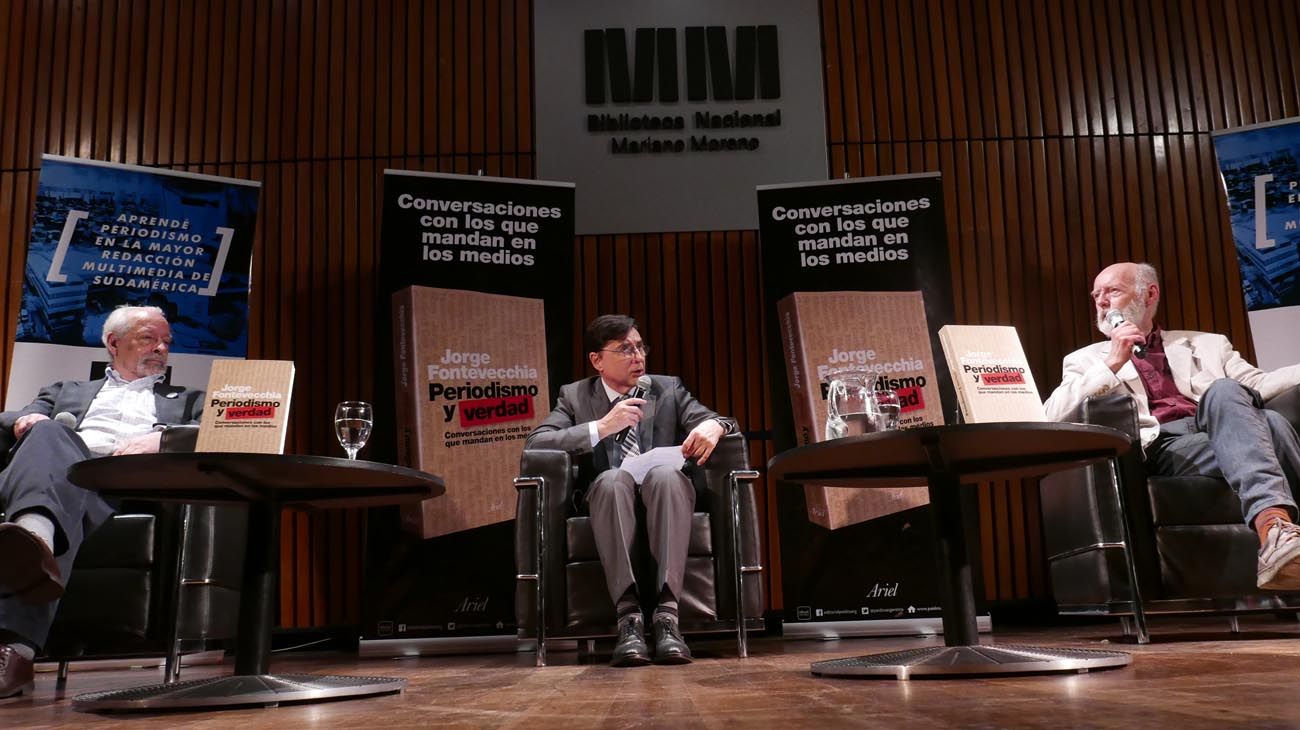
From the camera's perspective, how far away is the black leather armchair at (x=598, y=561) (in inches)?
125

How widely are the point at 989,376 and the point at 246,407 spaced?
160cm

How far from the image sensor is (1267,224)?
180 inches

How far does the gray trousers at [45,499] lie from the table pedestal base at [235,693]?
48 cm

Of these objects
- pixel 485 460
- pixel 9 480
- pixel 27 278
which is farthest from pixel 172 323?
pixel 9 480

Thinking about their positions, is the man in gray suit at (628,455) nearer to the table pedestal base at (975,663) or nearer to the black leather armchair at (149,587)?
the table pedestal base at (975,663)

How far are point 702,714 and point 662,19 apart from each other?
4.13 m

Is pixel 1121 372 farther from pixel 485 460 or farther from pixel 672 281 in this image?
pixel 485 460

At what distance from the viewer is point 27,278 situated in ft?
14.5

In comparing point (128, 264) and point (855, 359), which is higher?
point (128, 264)

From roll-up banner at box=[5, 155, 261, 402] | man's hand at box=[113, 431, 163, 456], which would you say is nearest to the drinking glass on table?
man's hand at box=[113, 431, 163, 456]

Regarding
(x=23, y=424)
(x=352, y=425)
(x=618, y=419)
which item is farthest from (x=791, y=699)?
(x=23, y=424)

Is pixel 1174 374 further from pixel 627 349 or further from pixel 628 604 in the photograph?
pixel 628 604

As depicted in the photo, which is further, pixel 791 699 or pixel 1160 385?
pixel 1160 385

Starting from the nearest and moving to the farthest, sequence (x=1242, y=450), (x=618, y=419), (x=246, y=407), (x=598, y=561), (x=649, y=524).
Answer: (x=246, y=407)
(x=1242, y=450)
(x=649, y=524)
(x=598, y=561)
(x=618, y=419)
